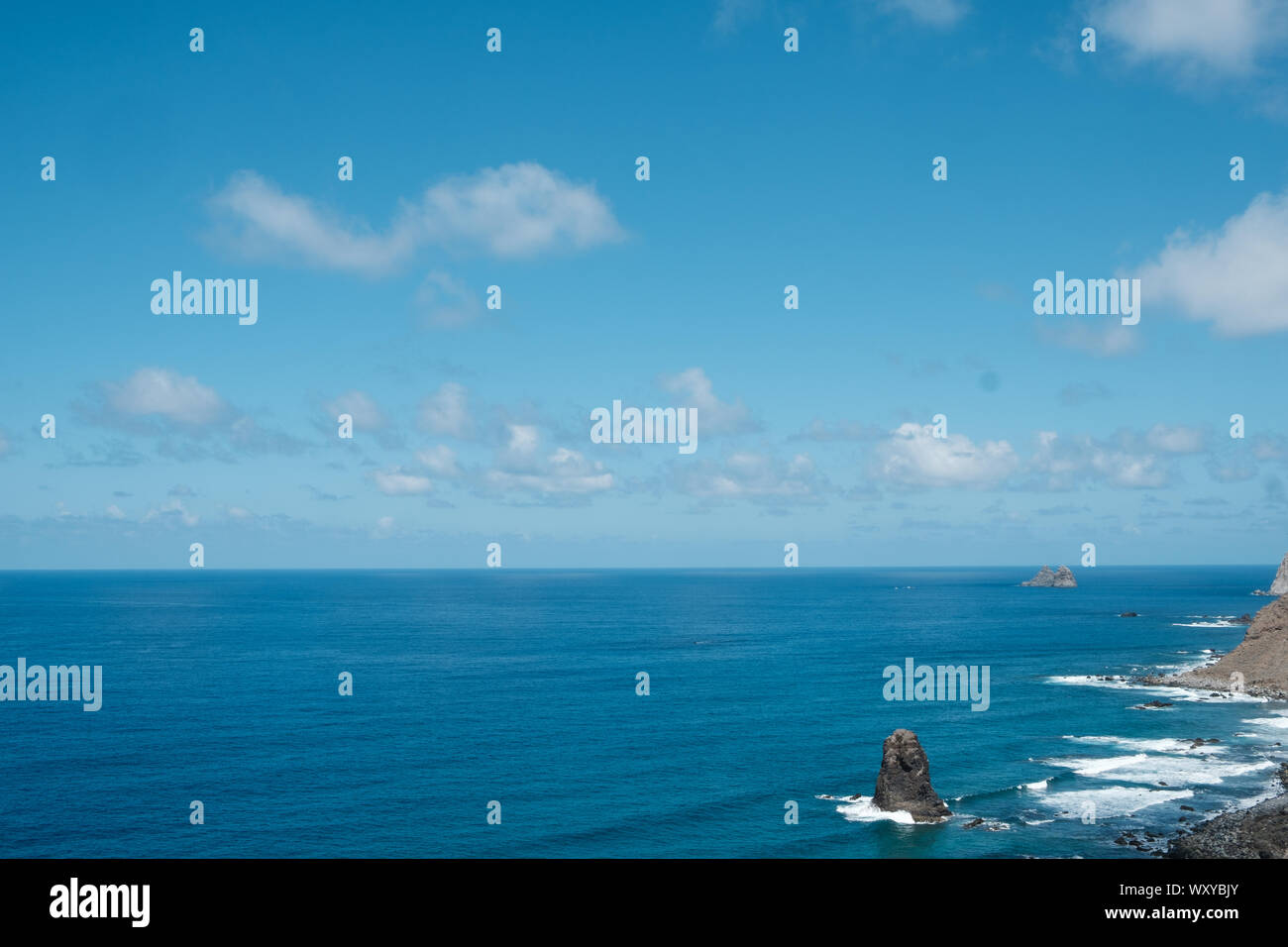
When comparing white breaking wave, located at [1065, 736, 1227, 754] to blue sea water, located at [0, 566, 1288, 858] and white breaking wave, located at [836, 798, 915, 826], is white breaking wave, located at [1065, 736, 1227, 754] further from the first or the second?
white breaking wave, located at [836, 798, 915, 826]

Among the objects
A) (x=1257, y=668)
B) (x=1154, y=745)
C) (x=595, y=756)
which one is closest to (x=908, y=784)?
(x=595, y=756)

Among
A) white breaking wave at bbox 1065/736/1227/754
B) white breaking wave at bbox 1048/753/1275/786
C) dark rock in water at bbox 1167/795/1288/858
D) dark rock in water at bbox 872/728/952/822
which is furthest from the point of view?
white breaking wave at bbox 1065/736/1227/754

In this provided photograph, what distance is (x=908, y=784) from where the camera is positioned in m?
60.8

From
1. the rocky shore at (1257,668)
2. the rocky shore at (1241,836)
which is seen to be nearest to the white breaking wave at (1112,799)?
the rocky shore at (1241,836)

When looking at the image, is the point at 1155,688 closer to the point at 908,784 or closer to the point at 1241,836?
the point at 1241,836

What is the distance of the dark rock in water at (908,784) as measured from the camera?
2379 inches

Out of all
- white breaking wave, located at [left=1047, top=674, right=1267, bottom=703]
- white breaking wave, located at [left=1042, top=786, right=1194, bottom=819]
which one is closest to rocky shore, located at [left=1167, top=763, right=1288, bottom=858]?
white breaking wave, located at [left=1042, top=786, right=1194, bottom=819]

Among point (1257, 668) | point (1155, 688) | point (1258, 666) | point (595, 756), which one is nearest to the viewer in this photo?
point (595, 756)

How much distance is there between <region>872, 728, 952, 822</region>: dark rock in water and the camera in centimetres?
6044

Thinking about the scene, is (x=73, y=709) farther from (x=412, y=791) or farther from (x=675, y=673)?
(x=675, y=673)

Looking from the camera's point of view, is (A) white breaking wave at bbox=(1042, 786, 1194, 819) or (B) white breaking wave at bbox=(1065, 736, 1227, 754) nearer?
(A) white breaking wave at bbox=(1042, 786, 1194, 819)

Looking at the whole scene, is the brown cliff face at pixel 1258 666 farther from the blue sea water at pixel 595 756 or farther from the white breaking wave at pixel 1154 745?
the white breaking wave at pixel 1154 745
